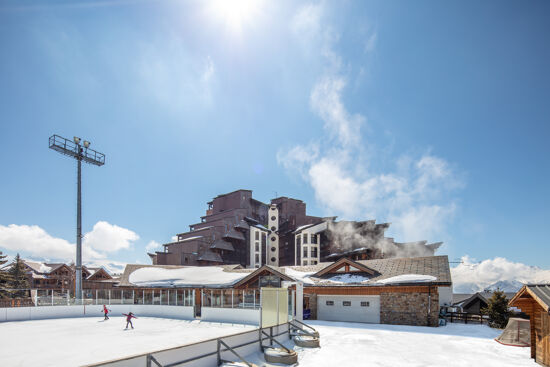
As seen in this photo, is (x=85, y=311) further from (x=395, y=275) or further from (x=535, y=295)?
(x=535, y=295)

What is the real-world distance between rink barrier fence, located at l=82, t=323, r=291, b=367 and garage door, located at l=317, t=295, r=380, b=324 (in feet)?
33.8

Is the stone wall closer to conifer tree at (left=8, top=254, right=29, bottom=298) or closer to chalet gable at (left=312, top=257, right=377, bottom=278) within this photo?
chalet gable at (left=312, top=257, right=377, bottom=278)

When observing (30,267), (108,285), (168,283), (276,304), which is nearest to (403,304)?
(276,304)

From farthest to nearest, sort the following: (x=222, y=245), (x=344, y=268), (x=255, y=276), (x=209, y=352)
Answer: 1. (x=222, y=245)
2. (x=255, y=276)
3. (x=344, y=268)
4. (x=209, y=352)

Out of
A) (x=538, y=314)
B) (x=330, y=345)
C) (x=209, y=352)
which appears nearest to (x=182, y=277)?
(x=330, y=345)

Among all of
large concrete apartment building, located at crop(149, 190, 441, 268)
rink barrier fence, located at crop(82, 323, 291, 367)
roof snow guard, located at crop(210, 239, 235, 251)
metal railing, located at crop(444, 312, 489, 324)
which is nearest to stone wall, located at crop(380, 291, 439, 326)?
metal railing, located at crop(444, 312, 489, 324)

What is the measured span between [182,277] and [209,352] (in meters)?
26.4

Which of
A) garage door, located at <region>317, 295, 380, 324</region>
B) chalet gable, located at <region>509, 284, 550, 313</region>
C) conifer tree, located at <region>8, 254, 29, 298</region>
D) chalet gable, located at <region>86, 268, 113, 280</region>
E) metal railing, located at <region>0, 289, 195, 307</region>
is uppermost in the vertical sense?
chalet gable, located at <region>509, 284, 550, 313</region>

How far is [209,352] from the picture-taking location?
11.8 meters

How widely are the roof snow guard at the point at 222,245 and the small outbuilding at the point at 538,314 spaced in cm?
5146

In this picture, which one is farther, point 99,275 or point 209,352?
point 99,275

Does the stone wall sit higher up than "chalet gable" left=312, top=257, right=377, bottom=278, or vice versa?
"chalet gable" left=312, top=257, right=377, bottom=278

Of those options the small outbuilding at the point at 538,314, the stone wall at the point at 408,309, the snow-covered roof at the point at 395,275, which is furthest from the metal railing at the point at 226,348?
the snow-covered roof at the point at 395,275

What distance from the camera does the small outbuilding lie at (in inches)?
468
